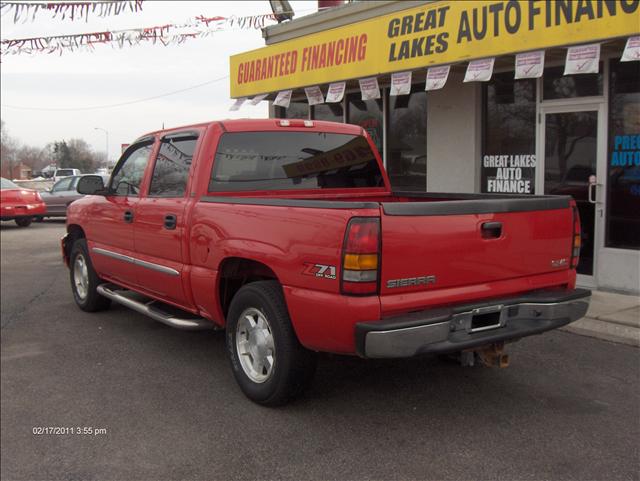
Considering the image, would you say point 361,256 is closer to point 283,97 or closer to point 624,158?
point 624,158

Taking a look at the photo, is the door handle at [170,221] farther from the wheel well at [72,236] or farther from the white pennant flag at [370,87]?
the white pennant flag at [370,87]

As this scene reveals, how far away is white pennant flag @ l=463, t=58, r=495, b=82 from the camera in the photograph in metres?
7.19

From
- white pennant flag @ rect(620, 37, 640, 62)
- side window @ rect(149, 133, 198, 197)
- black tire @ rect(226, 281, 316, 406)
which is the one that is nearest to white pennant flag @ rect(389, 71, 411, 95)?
white pennant flag @ rect(620, 37, 640, 62)

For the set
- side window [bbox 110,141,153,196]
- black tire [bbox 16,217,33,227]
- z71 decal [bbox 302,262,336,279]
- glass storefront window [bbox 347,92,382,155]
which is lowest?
black tire [bbox 16,217,33,227]

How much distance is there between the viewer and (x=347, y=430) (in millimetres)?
3812

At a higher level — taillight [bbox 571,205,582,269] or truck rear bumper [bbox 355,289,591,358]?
taillight [bbox 571,205,582,269]

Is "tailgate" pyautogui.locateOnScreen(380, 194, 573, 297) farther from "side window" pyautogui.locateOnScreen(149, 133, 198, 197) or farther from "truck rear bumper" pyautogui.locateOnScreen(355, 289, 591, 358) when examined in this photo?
"side window" pyautogui.locateOnScreen(149, 133, 198, 197)

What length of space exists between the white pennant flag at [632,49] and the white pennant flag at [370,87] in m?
3.62

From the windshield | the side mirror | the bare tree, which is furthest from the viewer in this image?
the bare tree

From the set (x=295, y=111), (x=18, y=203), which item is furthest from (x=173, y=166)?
(x=18, y=203)

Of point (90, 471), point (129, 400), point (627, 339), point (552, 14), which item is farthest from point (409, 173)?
point (90, 471)

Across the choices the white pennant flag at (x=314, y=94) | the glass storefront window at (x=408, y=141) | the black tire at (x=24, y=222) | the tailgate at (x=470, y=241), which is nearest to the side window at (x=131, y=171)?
the tailgate at (x=470, y=241)

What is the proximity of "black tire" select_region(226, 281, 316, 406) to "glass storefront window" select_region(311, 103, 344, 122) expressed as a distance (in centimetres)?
748

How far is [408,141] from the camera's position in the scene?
991cm
